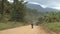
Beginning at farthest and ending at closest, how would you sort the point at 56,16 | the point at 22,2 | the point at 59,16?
1. the point at 22,2
2. the point at 59,16
3. the point at 56,16

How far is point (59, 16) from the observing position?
58531mm

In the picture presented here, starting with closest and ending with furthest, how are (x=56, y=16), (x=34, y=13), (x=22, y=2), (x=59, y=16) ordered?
(x=56, y=16) → (x=59, y=16) → (x=22, y=2) → (x=34, y=13)

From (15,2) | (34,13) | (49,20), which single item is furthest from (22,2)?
(34,13)

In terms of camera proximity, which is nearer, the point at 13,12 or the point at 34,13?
the point at 13,12

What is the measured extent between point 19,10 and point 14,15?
228 cm

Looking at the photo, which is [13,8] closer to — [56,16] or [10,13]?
[10,13]

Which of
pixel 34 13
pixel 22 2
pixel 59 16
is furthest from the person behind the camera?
pixel 34 13

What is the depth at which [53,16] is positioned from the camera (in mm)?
54844

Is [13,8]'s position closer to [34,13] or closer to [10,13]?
[10,13]

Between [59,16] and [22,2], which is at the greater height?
[22,2]

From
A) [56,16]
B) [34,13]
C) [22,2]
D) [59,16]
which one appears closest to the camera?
[56,16]

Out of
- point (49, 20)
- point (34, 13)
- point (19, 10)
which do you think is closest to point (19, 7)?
point (19, 10)

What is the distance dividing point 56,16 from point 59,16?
3999mm

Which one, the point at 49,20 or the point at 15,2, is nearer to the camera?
the point at 49,20
